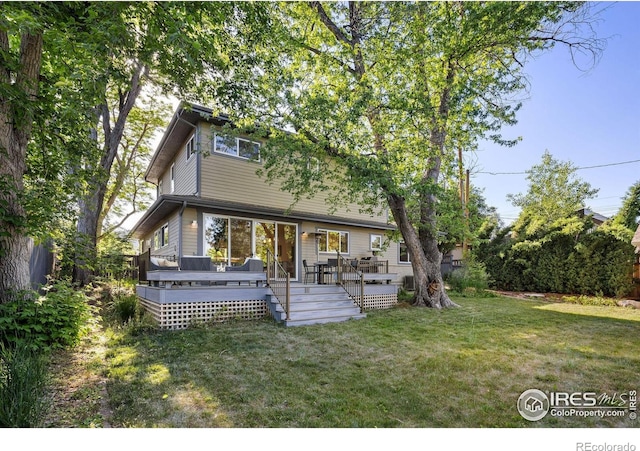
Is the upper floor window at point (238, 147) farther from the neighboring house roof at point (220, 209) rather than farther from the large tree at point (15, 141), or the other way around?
the large tree at point (15, 141)

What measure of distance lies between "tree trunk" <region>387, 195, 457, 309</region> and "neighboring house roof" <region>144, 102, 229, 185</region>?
5611mm

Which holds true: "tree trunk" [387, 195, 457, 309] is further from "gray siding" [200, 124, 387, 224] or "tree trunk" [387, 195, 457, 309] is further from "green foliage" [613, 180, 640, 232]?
"green foliage" [613, 180, 640, 232]

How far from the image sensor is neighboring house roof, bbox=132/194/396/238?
27.9ft

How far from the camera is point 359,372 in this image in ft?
13.0

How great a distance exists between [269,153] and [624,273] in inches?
478

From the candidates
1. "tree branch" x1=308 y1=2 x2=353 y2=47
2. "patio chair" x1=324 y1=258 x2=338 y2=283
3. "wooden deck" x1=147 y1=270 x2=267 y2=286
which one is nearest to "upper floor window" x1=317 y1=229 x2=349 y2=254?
"patio chair" x1=324 y1=258 x2=338 y2=283

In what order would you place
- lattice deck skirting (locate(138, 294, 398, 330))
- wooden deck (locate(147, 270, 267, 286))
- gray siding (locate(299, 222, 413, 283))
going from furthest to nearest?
gray siding (locate(299, 222, 413, 283)), wooden deck (locate(147, 270, 267, 286)), lattice deck skirting (locate(138, 294, 398, 330))

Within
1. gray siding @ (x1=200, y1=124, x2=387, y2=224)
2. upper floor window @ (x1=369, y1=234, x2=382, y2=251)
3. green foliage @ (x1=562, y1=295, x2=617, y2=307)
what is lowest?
green foliage @ (x1=562, y1=295, x2=617, y2=307)

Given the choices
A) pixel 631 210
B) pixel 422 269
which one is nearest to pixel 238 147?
pixel 422 269

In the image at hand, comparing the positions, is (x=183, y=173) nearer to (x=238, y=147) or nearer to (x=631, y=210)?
(x=238, y=147)

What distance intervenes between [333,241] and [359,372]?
8.44 m

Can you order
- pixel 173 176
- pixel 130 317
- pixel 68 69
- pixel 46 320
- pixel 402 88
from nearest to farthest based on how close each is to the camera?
1. pixel 68 69
2. pixel 46 320
3. pixel 130 317
4. pixel 402 88
5. pixel 173 176

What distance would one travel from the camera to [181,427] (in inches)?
105

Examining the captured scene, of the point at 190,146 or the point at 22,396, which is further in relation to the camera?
the point at 190,146
